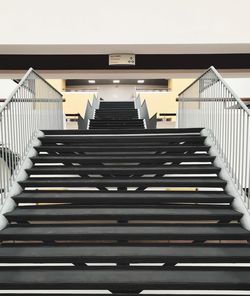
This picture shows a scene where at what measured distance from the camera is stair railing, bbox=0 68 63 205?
417 cm

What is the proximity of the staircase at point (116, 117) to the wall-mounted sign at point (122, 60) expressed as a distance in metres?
1.46

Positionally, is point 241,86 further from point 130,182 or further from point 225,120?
point 130,182

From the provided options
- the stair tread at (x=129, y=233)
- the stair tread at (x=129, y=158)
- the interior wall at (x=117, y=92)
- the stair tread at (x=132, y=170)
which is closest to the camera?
the stair tread at (x=129, y=233)

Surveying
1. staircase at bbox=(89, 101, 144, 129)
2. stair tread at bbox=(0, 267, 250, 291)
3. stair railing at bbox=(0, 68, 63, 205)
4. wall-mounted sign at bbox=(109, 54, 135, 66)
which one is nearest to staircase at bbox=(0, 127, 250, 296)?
stair tread at bbox=(0, 267, 250, 291)

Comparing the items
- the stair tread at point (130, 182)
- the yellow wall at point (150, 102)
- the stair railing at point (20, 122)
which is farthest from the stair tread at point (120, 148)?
the yellow wall at point (150, 102)

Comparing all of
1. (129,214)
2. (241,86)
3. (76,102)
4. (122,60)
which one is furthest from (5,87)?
(129,214)

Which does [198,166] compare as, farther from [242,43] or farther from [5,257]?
[242,43]

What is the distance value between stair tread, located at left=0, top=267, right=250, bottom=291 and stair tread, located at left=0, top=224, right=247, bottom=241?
36 centimetres

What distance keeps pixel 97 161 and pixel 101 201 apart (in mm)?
861

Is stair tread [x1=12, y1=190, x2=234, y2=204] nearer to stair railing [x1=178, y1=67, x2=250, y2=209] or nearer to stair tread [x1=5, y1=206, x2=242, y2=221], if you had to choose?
stair tread [x1=5, y1=206, x2=242, y2=221]

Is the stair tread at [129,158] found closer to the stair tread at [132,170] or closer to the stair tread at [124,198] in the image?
the stair tread at [132,170]

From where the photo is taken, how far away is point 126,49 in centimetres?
743

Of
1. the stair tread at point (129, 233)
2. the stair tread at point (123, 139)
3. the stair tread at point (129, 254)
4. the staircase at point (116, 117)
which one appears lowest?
the stair tread at point (129, 254)
